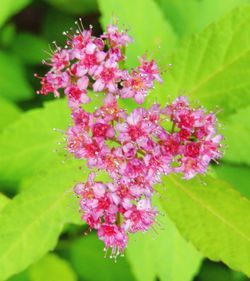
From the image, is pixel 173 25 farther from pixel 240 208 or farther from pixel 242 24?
pixel 240 208

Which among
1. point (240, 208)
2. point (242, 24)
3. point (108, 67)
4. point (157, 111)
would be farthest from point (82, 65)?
point (240, 208)

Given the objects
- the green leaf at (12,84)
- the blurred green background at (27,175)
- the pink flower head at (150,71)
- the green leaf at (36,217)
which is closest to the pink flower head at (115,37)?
the pink flower head at (150,71)

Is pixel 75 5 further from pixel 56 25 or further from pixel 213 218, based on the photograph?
pixel 213 218

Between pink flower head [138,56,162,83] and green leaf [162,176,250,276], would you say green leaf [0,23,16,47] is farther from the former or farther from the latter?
green leaf [162,176,250,276]

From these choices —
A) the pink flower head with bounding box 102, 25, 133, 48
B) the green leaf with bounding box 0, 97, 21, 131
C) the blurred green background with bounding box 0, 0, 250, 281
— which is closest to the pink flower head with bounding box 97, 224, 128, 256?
the blurred green background with bounding box 0, 0, 250, 281

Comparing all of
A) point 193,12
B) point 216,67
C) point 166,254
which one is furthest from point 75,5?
point 166,254

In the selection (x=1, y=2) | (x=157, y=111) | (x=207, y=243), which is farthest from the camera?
(x=1, y=2)

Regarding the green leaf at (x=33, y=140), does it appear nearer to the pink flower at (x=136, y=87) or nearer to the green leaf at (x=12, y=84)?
the pink flower at (x=136, y=87)

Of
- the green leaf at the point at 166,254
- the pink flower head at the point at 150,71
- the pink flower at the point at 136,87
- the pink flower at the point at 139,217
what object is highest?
the pink flower head at the point at 150,71
